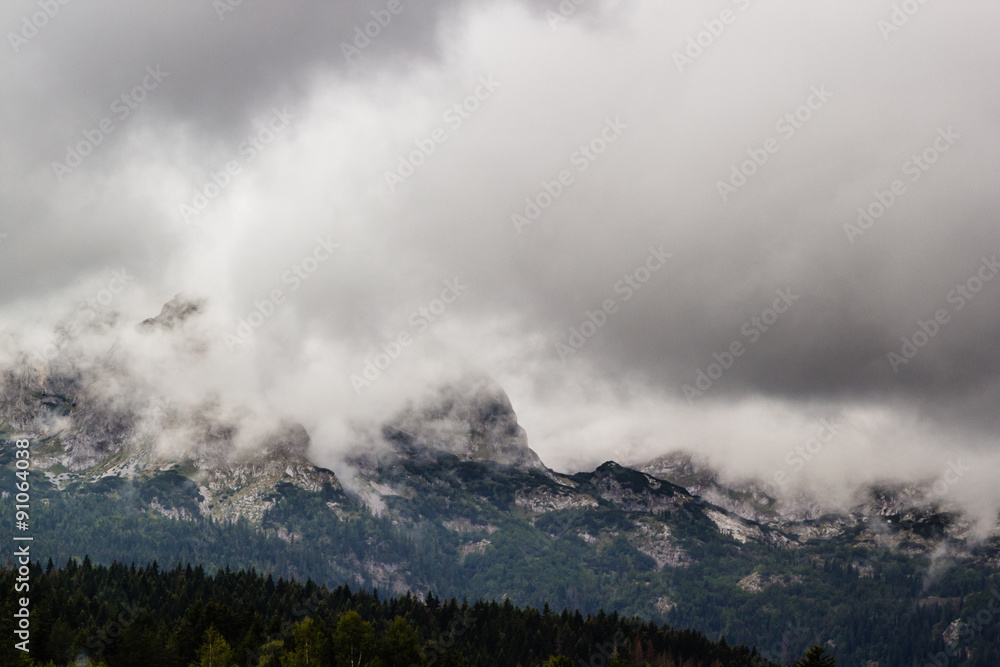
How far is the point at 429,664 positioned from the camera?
160750 mm

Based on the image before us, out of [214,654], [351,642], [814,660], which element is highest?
[814,660]

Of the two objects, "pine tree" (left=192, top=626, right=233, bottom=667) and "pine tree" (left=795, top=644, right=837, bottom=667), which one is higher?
"pine tree" (left=795, top=644, right=837, bottom=667)

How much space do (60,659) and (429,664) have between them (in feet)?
191

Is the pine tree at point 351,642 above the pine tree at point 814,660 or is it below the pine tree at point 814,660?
below

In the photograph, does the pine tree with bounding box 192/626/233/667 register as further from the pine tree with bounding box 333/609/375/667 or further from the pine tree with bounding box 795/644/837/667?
the pine tree with bounding box 795/644/837/667

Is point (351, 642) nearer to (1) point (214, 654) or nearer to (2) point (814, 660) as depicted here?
(1) point (214, 654)

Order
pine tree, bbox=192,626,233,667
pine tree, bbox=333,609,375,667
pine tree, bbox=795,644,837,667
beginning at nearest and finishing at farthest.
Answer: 1. pine tree, bbox=795,644,837,667
2. pine tree, bbox=192,626,233,667
3. pine tree, bbox=333,609,375,667

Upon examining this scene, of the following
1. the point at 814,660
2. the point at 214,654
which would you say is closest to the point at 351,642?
the point at 214,654

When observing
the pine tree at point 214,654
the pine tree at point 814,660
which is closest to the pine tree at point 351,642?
the pine tree at point 214,654

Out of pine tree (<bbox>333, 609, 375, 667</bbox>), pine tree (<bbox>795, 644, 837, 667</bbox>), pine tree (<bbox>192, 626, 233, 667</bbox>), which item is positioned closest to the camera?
pine tree (<bbox>795, 644, 837, 667</bbox>)

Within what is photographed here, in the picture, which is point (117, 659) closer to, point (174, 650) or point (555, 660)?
point (174, 650)

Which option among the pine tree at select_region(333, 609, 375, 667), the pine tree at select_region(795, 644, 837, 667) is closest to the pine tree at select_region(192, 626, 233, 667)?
the pine tree at select_region(333, 609, 375, 667)

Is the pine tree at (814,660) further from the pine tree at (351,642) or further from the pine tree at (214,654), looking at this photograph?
the pine tree at (214,654)

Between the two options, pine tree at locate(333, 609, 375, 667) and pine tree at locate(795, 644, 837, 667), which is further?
pine tree at locate(333, 609, 375, 667)
